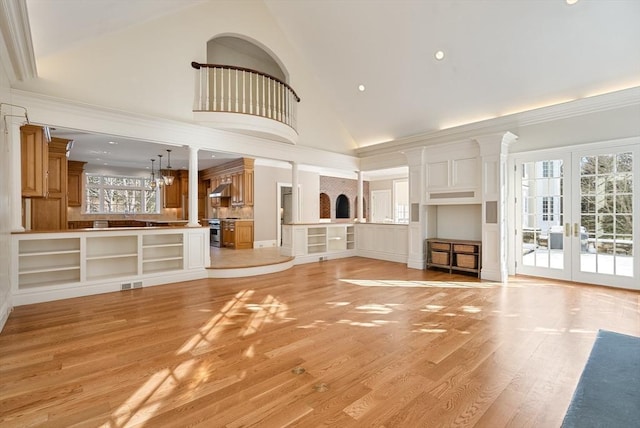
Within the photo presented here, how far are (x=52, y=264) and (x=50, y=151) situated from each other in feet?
9.80

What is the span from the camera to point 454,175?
20.7 feet

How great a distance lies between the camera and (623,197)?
190 inches

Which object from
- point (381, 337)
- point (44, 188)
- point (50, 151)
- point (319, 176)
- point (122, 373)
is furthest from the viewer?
point (319, 176)

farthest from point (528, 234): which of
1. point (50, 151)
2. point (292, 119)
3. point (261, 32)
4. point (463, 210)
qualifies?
point (50, 151)

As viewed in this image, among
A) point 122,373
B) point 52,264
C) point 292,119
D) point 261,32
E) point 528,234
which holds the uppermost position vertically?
point 261,32

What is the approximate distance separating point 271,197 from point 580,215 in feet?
24.7

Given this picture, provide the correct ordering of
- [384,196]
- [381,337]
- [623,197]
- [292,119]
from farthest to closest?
[384,196] < [292,119] < [623,197] < [381,337]

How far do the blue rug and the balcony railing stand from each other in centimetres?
583

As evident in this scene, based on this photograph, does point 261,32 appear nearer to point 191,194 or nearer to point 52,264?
point 191,194

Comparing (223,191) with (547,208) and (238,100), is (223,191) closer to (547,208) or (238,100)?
(238,100)

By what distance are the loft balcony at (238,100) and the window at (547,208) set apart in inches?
203

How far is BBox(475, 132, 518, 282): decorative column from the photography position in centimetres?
557

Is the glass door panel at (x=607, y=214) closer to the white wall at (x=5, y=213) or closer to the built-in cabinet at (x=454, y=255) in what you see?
the built-in cabinet at (x=454, y=255)

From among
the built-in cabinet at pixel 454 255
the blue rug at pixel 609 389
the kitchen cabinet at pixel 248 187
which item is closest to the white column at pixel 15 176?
the kitchen cabinet at pixel 248 187
